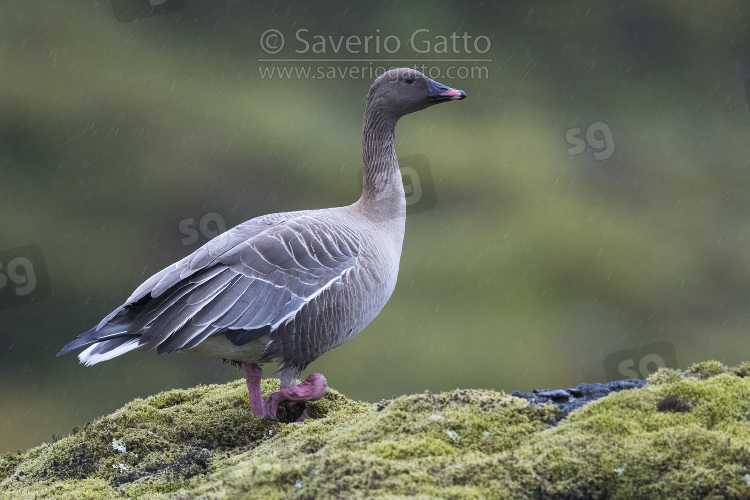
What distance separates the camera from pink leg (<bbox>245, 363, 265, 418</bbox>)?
6.79m

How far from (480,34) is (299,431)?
2674 cm

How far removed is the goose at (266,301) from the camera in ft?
20.8

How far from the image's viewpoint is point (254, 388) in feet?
22.6

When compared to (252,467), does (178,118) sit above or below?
above

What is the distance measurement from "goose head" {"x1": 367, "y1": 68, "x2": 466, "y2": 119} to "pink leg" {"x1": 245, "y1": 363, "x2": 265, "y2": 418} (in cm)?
306

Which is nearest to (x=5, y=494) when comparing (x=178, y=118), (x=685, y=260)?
(x=178, y=118)

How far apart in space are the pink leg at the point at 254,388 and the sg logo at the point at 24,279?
58.1ft

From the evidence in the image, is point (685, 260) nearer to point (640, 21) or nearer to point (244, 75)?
point (640, 21)

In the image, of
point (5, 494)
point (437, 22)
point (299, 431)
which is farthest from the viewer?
point (437, 22)

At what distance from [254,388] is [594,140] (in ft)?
77.4

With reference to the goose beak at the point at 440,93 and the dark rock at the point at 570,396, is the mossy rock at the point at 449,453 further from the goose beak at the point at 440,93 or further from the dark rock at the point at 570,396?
the goose beak at the point at 440,93

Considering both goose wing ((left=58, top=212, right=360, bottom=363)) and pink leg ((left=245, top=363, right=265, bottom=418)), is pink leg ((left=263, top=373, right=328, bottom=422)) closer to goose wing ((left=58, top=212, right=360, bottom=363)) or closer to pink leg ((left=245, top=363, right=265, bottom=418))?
pink leg ((left=245, top=363, right=265, bottom=418))

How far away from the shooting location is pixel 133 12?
28.9 m

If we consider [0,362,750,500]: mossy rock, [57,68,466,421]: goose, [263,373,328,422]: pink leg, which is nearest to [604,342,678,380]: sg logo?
[57,68,466,421]: goose
